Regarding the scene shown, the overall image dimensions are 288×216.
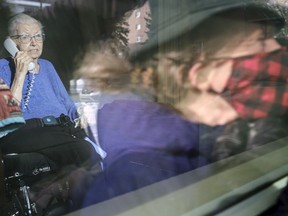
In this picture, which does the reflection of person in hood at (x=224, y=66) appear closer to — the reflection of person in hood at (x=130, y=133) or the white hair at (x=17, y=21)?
the reflection of person in hood at (x=130, y=133)

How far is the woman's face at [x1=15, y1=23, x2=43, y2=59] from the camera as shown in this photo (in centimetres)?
126

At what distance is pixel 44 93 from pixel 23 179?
0.99 ft

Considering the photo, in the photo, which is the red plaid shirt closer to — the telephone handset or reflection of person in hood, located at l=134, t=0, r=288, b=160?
reflection of person in hood, located at l=134, t=0, r=288, b=160

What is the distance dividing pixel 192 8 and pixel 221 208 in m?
1.05

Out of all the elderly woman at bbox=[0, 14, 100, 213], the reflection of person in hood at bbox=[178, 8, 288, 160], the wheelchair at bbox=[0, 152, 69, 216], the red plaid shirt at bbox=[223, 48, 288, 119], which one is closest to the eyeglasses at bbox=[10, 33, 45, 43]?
the elderly woman at bbox=[0, 14, 100, 213]

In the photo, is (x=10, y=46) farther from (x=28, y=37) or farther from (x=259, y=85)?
(x=259, y=85)


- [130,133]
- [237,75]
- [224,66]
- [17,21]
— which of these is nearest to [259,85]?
[237,75]

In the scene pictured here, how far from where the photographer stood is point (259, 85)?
2.22 meters

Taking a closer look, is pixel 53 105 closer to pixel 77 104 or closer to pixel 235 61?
pixel 77 104

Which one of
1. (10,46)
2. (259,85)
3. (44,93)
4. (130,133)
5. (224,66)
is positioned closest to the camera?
(10,46)

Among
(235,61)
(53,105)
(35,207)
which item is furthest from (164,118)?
(35,207)

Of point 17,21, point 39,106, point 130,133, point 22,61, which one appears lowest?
point 130,133

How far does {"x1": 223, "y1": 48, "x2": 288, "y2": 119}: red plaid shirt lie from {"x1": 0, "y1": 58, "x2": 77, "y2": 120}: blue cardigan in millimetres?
1048

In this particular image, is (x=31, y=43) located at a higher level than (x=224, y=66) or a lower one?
higher
